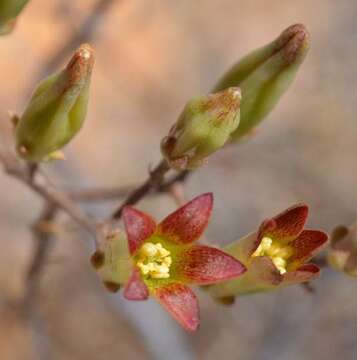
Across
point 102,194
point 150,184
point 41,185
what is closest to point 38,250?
point 102,194

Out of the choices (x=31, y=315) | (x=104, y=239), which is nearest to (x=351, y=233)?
(x=104, y=239)

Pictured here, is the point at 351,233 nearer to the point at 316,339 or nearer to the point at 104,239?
the point at 104,239

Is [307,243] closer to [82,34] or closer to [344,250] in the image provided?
[344,250]

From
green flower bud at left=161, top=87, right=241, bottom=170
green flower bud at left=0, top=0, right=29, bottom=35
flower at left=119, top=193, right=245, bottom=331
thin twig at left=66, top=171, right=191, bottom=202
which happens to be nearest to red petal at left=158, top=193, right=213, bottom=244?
flower at left=119, top=193, right=245, bottom=331

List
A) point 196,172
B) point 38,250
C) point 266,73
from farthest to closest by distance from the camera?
point 196,172 < point 38,250 < point 266,73

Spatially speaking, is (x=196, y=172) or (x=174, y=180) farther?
(x=196, y=172)

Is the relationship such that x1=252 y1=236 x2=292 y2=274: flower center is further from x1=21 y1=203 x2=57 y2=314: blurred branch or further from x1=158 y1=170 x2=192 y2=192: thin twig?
x1=21 y1=203 x2=57 y2=314: blurred branch

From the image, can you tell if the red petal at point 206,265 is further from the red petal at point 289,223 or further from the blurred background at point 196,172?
the blurred background at point 196,172

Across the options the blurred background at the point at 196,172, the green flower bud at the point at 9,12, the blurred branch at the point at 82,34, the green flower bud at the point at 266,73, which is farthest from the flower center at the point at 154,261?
the blurred background at the point at 196,172
